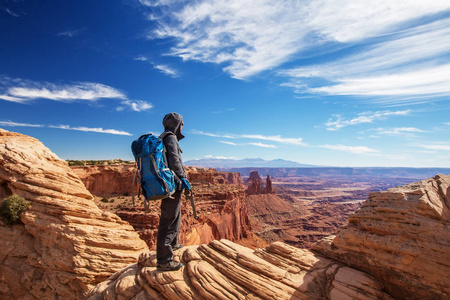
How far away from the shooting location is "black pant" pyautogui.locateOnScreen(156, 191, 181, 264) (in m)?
5.20

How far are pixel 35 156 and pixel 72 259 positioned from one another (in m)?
5.87

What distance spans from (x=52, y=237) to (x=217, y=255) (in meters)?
7.66

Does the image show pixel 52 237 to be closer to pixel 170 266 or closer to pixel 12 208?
pixel 12 208

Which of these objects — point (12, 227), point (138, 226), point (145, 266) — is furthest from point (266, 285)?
point (138, 226)

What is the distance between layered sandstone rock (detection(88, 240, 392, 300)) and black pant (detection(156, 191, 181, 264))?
1.51 feet

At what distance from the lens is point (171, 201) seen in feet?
17.0

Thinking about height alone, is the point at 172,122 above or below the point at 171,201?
above

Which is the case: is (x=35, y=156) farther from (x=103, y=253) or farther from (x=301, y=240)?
(x=301, y=240)

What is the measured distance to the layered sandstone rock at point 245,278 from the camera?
15.1ft

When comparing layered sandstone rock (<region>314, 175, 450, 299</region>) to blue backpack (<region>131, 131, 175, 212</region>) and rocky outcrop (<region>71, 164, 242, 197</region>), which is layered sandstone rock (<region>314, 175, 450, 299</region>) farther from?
rocky outcrop (<region>71, 164, 242, 197</region>)

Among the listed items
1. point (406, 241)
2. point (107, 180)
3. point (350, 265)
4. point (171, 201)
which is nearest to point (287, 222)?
point (107, 180)

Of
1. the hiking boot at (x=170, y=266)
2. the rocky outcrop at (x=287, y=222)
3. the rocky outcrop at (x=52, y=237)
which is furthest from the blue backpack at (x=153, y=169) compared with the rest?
the rocky outcrop at (x=287, y=222)

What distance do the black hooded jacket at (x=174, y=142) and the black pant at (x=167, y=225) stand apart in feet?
1.89

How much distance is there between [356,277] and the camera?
488cm
